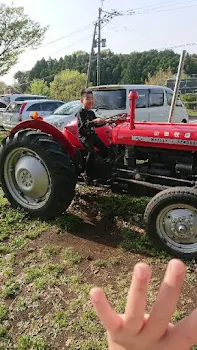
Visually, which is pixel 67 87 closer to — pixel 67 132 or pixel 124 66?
pixel 124 66

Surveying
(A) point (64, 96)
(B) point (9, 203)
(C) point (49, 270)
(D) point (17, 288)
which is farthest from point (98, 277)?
(A) point (64, 96)

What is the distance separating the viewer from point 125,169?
4262mm

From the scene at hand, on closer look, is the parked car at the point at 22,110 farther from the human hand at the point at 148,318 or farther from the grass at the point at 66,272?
the human hand at the point at 148,318

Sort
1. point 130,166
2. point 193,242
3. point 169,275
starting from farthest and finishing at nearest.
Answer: point 130,166 → point 193,242 → point 169,275

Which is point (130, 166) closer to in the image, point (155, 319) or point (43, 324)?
point (43, 324)

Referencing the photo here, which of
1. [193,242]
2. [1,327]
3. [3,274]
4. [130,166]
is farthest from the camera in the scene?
[130,166]

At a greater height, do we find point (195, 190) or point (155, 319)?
point (155, 319)

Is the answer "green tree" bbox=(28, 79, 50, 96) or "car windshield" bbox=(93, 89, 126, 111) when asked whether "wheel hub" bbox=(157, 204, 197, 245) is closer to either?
"car windshield" bbox=(93, 89, 126, 111)

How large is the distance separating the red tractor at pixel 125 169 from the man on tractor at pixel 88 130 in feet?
0.40

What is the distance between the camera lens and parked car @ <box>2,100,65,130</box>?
12.5m

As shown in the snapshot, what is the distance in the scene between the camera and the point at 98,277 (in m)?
3.14

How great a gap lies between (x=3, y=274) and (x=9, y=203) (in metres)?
1.72

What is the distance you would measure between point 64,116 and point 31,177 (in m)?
6.28

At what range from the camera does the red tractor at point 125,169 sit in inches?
135
